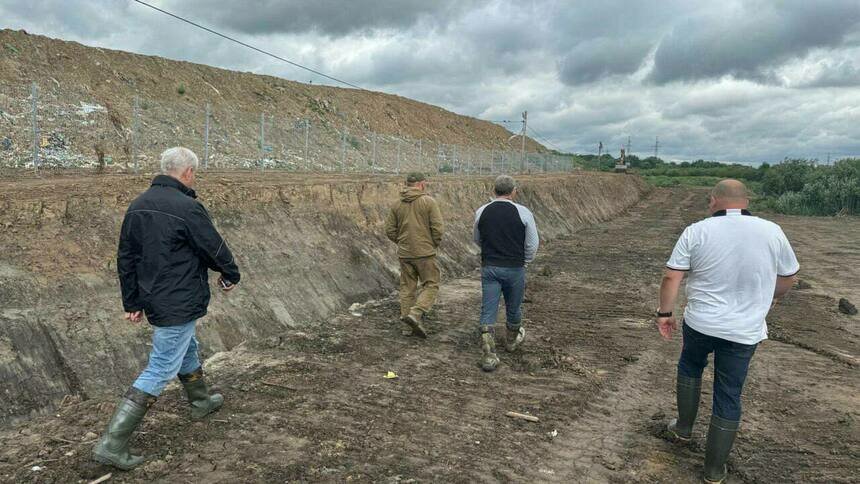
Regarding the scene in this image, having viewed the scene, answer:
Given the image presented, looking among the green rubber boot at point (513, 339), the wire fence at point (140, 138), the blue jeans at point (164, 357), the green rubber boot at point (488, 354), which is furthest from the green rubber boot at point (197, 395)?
the wire fence at point (140, 138)

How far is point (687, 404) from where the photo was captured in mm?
4355

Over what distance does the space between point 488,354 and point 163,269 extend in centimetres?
369

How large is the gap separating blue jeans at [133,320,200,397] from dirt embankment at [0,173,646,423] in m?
1.55

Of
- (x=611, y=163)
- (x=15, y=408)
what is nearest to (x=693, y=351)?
(x=15, y=408)

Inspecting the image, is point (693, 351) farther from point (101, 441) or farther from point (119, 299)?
point (119, 299)

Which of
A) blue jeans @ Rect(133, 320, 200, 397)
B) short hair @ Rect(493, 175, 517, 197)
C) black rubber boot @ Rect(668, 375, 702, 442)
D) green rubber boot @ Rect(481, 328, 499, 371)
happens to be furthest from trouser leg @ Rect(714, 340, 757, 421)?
blue jeans @ Rect(133, 320, 200, 397)

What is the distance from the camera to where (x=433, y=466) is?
161 inches

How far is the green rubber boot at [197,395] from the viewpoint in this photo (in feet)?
15.1

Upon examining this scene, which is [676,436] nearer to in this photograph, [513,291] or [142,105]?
[513,291]

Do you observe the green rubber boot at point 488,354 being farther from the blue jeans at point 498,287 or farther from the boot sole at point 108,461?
the boot sole at point 108,461

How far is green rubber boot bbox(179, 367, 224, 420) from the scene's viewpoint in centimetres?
461

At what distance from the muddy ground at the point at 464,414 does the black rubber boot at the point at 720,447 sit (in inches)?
7.2

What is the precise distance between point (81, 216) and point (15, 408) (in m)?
3.10

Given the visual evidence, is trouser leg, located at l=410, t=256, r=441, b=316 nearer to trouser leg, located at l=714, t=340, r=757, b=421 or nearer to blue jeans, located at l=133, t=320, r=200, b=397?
blue jeans, located at l=133, t=320, r=200, b=397
